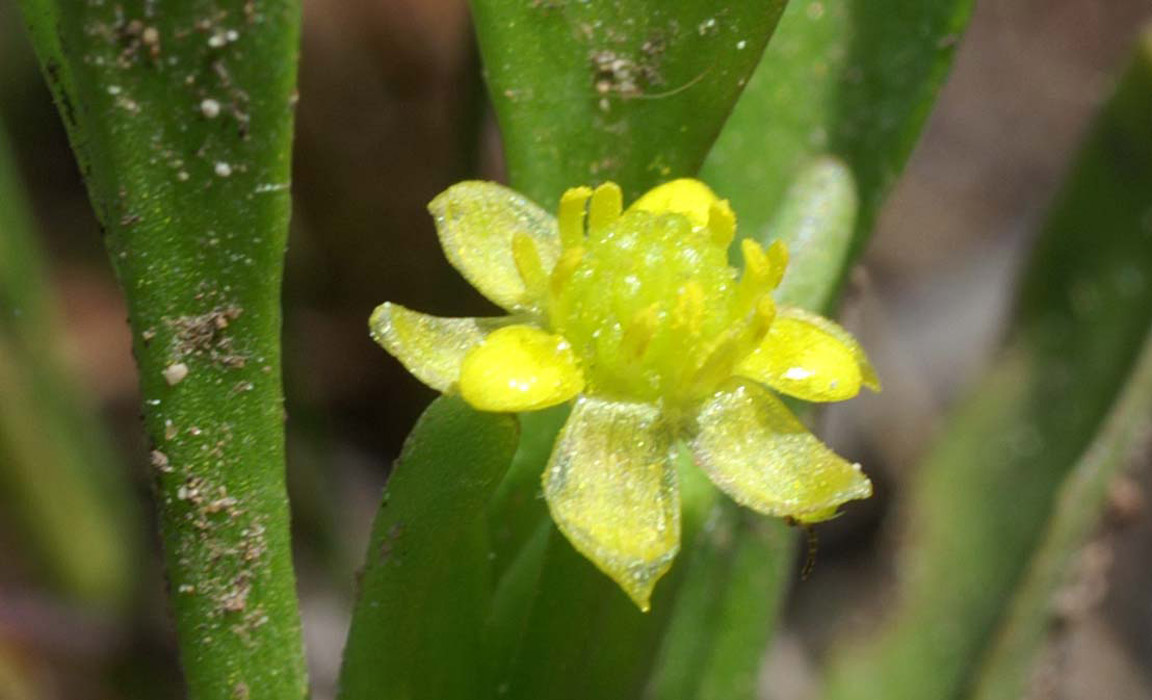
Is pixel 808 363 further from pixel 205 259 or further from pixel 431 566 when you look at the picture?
pixel 205 259

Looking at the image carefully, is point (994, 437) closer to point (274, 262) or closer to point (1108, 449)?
point (1108, 449)

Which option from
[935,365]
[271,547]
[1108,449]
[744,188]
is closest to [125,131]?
[271,547]

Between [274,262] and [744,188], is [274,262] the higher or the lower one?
the higher one

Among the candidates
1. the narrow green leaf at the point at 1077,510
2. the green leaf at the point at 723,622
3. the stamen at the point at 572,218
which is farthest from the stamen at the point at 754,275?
the narrow green leaf at the point at 1077,510

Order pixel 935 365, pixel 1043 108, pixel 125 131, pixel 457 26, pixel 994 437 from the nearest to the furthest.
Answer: pixel 125 131, pixel 994 437, pixel 935 365, pixel 457 26, pixel 1043 108

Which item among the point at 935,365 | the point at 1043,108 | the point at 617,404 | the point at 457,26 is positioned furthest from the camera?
the point at 1043,108

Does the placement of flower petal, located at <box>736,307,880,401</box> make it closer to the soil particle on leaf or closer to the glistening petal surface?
the glistening petal surface

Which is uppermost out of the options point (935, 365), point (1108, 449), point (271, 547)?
point (271, 547)

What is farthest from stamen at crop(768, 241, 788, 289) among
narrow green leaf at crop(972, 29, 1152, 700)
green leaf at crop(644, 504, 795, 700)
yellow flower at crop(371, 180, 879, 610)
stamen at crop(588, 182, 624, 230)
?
narrow green leaf at crop(972, 29, 1152, 700)
